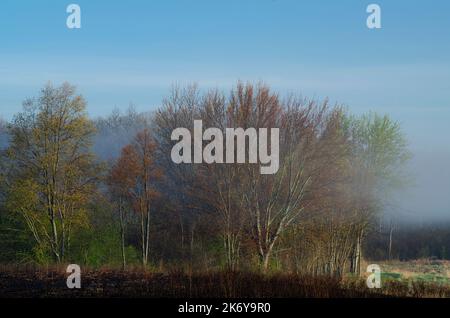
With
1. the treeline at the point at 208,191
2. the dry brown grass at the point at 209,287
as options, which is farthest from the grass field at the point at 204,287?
the treeline at the point at 208,191

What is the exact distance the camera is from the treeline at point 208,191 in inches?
1144

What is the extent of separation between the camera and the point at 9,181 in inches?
1266

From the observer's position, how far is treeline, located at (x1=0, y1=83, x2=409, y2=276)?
2905 cm

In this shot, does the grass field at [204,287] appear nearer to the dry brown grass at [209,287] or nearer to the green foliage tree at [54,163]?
the dry brown grass at [209,287]

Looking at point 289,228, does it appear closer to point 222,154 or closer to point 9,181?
point 222,154

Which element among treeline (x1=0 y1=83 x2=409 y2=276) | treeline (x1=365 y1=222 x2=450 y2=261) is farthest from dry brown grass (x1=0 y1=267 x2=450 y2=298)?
treeline (x1=365 y1=222 x2=450 y2=261)

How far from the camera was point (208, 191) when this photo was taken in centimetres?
3012
